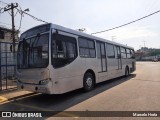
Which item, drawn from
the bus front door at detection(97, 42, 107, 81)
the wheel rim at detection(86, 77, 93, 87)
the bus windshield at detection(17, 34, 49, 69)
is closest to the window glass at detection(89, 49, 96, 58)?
the bus front door at detection(97, 42, 107, 81)

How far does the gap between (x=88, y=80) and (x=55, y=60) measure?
2.89 m

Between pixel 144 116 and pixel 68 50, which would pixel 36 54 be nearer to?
pixel 68 50

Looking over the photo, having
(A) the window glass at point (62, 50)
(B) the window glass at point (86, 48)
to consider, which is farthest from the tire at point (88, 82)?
(A) the window glass at point (62, 50)

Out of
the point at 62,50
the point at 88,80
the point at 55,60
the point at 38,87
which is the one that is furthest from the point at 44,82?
the point at 88,80

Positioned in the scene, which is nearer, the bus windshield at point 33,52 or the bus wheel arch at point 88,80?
the bus windshield at point 33,52

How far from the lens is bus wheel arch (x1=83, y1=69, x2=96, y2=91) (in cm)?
941

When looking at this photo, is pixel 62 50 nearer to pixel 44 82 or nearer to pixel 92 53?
pixel 44 82

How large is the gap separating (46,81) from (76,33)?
10.2ft

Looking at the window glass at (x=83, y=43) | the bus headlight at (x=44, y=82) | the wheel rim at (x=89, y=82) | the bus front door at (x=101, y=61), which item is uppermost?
the window glass at (x=83, y=43)

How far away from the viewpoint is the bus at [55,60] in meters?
7.18

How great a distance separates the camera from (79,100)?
7.95 meters

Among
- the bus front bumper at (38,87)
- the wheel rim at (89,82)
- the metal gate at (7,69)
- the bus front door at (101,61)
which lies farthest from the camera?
the bus front door at (101,61)

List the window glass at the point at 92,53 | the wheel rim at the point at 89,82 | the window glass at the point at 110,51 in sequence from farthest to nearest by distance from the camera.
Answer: the window glass at the point at 110,51, the window glass at the point at 92,53, the wheel rim at the point at 89,82

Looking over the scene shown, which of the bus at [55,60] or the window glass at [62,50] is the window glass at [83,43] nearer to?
the bus at [55,60]
